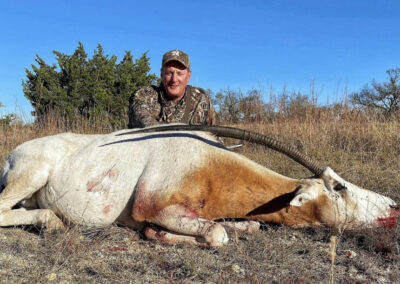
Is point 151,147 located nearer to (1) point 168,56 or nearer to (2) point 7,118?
(1) point 168,56

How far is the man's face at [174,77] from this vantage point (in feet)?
18.9

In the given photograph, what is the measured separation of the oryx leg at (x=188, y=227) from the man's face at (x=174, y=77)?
3.06 metres

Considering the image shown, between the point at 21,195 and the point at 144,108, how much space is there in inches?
97.6

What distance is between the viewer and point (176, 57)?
565 centimetres

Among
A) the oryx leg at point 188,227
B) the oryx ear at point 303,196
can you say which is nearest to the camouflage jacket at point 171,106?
the oryx leg at point 188,227

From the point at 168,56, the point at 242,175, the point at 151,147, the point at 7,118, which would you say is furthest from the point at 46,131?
the point at 242,175

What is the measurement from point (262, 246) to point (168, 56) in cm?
372

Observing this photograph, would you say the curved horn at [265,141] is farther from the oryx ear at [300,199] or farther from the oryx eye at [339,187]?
the oryx ear at [300,199]

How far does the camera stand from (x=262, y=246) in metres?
3.07

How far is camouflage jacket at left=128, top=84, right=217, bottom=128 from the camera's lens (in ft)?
19.3

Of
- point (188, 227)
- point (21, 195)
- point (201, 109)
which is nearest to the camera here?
point (188, 227)

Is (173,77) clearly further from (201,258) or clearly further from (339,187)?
(201,258)

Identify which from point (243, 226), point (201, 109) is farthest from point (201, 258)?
point (201, 109)

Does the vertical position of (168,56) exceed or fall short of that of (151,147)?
it exceeds it
